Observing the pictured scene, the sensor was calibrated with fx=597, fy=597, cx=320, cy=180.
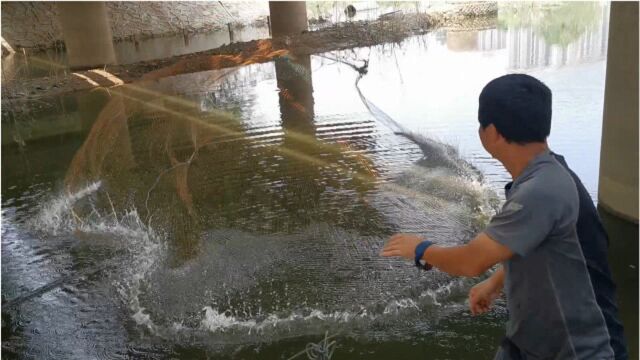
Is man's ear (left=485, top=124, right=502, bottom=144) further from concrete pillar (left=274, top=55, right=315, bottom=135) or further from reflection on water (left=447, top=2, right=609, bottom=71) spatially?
reflection on water (left=447, top=2, right=609, bottom=71)

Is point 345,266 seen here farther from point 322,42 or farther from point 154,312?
point 322,42

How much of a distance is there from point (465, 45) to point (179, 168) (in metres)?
12.5

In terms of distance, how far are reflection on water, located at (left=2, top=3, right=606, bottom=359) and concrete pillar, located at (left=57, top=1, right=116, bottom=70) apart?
11857 millimetres

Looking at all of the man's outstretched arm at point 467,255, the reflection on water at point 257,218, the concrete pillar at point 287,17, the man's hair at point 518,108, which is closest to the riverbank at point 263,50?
the concrete pillar at point 287,17

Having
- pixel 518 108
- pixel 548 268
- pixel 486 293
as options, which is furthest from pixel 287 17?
pixel 548 268

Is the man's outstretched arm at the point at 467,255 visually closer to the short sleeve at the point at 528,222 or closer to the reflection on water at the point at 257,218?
the short sleeve at the point at 528,222

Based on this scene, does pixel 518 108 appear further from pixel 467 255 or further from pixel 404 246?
pixel 404 246

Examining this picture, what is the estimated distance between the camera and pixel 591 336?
1979 millimetres

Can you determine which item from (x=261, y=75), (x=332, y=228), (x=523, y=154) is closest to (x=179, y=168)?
(x=332, y=228)

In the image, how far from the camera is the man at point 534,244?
1.86 m

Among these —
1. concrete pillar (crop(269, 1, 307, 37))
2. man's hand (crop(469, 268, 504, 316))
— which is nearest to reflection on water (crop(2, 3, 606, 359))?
man's hand (crop(469, 268, 504, 316))

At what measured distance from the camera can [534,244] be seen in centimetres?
186

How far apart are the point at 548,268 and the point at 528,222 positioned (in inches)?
8.2

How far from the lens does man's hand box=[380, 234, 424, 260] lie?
2109 mm
